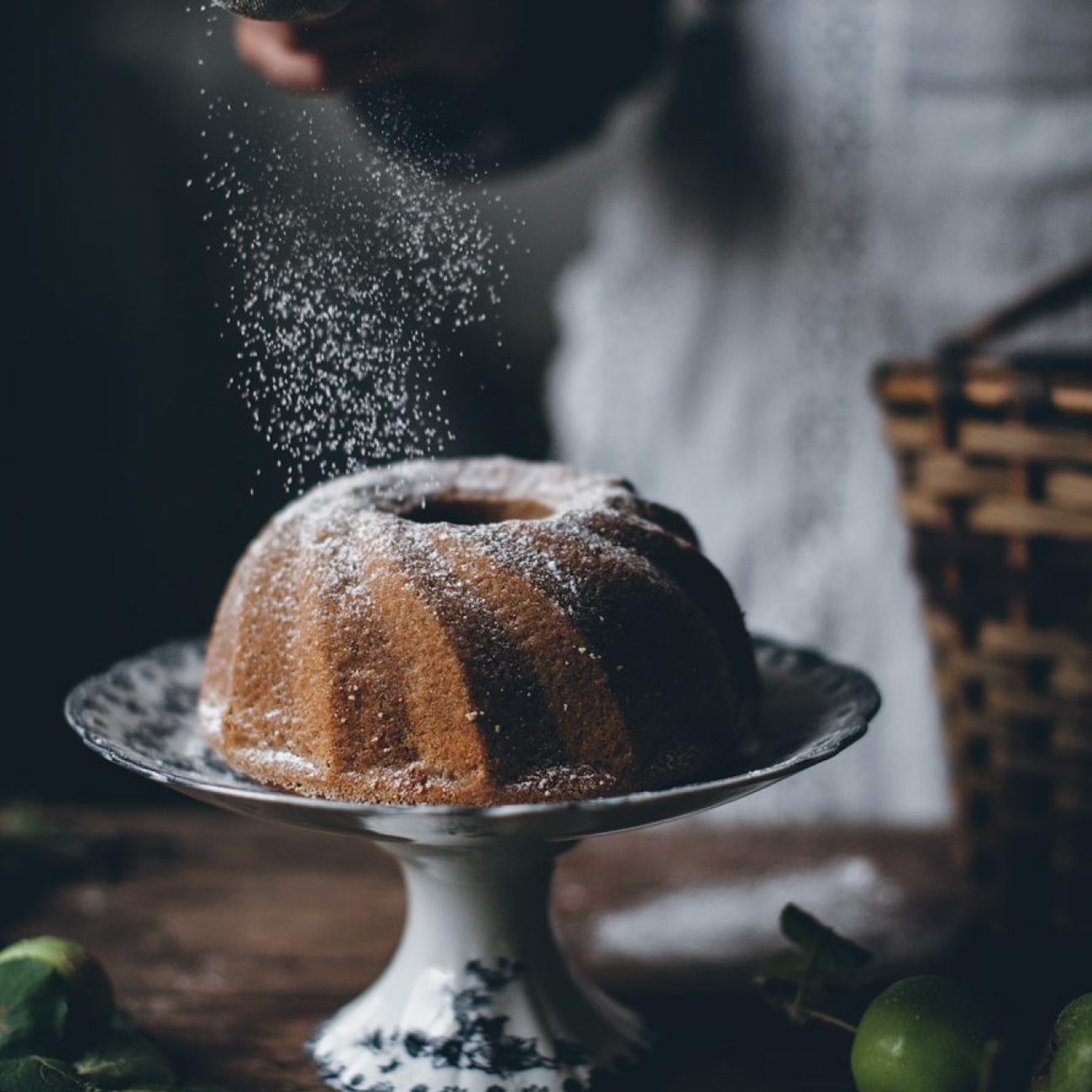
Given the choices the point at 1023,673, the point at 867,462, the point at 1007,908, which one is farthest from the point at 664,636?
the point at 867,462

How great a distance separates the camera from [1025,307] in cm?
128

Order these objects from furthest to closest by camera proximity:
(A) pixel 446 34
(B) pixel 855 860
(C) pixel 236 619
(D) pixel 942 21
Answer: (D) pixel 942 21 → (B) pixel 855 860 → (A) pixel 446 34 → (C) pixel 236 619

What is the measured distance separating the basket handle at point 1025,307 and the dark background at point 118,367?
639 millimetres

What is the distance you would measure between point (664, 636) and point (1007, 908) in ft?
1.81

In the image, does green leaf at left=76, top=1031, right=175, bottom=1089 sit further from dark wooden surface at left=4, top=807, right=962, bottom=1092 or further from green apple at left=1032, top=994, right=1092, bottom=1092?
green apple at left=1032, top=994, right=1092, bottom=1092

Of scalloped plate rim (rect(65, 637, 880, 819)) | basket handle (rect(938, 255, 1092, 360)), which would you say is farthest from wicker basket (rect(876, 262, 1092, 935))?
scalloped plate rim (rect(65, 637, 880, 819))

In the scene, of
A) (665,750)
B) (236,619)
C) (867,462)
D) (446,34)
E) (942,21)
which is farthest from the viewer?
(867,462)

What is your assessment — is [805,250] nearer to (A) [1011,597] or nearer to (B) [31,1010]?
(A) [1011,597]

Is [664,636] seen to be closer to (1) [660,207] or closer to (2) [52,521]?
(1) [660,207]

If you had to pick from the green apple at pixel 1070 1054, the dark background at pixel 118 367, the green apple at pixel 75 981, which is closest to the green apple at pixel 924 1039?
the green apple at pixel 1070 1054

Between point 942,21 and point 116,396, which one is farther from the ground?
point 942,21

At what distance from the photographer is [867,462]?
166 cm

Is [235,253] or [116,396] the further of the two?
[116,396]

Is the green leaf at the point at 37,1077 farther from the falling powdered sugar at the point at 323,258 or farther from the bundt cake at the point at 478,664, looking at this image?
the falling powdered sugar at the point at 323,258
